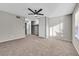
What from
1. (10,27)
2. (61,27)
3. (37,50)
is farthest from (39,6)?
(61,27)

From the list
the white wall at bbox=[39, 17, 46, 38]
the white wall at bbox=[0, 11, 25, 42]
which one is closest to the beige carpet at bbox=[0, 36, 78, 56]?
the white wall at bbox=[0, 11, 25, 42]

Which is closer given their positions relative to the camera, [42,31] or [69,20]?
[69,20]

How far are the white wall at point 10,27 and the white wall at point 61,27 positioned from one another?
3.61 m

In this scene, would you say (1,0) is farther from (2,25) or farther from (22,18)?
(22,18)

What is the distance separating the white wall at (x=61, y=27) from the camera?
343 inches

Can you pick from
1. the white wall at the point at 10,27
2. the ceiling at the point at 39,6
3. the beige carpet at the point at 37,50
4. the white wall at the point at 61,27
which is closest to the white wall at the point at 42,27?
the white wall at the point at 61,27

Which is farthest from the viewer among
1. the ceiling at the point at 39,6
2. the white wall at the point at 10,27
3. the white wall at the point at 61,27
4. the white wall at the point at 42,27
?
the white wall at the point at 42,27

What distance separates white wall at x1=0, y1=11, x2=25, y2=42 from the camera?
746 cm

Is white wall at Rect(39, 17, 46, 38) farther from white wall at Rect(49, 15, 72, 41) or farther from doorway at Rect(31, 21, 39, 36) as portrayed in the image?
doorway at Rect(31, 21, 39, 36)

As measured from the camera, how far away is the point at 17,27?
9.62 meters

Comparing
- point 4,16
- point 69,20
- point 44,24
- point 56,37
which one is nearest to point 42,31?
point 44,24

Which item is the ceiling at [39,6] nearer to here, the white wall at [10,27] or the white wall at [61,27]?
the white wall at [10,27]

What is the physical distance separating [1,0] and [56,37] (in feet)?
27.2

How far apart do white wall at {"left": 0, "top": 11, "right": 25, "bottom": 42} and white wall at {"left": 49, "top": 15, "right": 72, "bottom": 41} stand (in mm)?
3611
